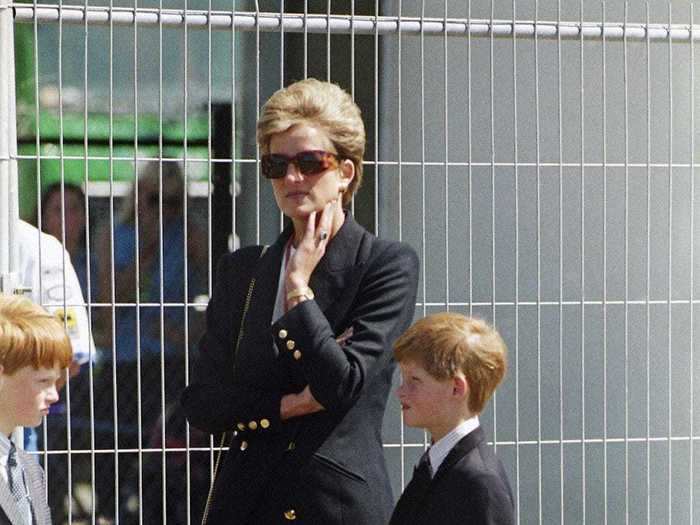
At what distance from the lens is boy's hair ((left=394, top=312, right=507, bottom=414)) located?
3410mm

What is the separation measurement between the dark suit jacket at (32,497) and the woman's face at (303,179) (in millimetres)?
810

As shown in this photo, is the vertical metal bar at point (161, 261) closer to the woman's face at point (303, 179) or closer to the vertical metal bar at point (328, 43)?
the vertical metal bar at point (328, 43)

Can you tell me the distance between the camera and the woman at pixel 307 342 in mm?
3479

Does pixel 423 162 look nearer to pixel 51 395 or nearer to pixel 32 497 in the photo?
pixel 51 395

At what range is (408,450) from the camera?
18.8ft

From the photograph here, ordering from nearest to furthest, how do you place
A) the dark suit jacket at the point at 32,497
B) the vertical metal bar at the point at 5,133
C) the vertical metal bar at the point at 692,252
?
the dark suit jacket at the point at 32,497, the vertical metal bar at the point at 5,133, the vertical metal bar at the point at 692,252

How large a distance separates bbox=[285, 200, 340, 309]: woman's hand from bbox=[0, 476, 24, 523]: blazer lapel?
29.2 inches

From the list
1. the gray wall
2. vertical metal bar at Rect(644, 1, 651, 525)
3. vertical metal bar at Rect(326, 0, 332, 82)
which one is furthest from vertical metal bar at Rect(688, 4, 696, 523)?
vertical metal bar at Rect(326, 0, 332, 82)

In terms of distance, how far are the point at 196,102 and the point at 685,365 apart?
199 centimetres

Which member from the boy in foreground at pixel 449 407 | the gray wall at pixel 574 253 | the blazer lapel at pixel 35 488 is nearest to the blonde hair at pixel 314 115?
the boy in foreground at pixel 449 407

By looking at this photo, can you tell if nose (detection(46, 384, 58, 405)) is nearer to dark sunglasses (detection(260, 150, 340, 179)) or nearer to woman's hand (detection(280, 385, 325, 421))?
woman's hand (detection(280, 385, 325, 421))

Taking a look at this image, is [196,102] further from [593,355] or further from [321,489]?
[321,489]

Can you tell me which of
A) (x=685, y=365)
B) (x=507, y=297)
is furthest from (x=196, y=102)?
(x=685, y=365)

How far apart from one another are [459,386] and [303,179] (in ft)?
1.95
